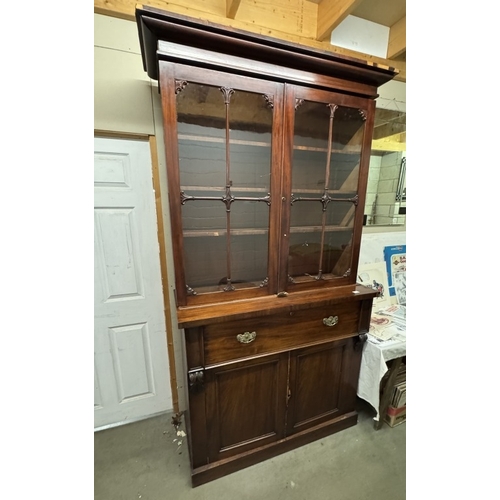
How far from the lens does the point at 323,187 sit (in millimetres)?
1208

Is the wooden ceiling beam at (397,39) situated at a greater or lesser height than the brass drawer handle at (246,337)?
greater

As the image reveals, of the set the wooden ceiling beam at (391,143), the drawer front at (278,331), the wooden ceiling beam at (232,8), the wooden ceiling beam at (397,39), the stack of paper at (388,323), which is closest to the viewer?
the drawer front at (278,331)

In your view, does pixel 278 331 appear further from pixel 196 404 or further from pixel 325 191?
pixel 325 191

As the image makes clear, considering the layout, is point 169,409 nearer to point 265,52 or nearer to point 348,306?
point 348,306

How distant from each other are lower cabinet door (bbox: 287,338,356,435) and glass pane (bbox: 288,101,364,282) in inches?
16.5

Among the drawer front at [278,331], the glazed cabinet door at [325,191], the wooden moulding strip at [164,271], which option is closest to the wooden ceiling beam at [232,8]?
the glazed cabinet door at [325,191]

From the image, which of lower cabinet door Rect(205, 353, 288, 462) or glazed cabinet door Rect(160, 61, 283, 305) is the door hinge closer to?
lower cabinet door Rect(205, 353, 288, 462)

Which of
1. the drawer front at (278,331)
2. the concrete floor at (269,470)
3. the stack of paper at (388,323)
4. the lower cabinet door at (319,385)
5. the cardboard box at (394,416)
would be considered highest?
the drawer front at (278,331)

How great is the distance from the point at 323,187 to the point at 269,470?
5.15 ft

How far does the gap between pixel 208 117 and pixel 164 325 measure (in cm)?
124

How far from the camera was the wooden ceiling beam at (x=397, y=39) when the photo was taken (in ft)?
5.07

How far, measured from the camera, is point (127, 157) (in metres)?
1.25

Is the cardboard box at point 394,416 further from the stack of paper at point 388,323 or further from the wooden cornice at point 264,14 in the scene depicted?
the wooden cornice at point 264,14
